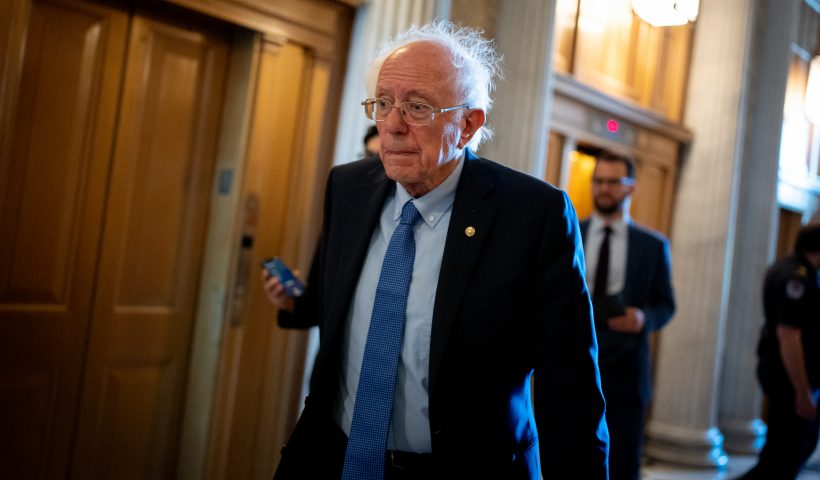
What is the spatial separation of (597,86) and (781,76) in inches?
89.7

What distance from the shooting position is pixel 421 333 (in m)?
1.69

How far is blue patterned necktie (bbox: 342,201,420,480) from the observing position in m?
1.67

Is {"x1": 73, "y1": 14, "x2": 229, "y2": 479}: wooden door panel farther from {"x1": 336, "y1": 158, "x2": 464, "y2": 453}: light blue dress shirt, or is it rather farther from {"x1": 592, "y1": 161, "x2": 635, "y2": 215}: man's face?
{"x1": 592, "y1": 161, "x2": 635, "y2": 215}: man's face

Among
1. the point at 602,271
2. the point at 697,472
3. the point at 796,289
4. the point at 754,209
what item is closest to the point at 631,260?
the point at 602,271

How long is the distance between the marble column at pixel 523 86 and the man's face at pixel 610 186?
40cm

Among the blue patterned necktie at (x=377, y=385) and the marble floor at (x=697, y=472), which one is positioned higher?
the blue patterned necktie at (x=377, y=385)

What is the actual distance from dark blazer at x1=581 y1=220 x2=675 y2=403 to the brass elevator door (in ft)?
6.54

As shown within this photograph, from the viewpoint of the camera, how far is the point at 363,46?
3.57 meters

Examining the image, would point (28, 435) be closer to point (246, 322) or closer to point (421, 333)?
point (246, 322)

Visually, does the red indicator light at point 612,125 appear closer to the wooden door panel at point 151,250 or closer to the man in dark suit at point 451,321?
the wooden door panel at point 151,250

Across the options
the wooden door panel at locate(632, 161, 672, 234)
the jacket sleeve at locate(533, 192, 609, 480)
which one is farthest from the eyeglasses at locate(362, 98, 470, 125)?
the wooden door panel at locate(632, 161, 672, 234)

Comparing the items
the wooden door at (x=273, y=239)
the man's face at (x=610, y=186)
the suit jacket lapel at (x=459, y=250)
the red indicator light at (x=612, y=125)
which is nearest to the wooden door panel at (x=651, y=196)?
the red indicator light at (x=612, y=125)

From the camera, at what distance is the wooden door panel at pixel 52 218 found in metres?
2.79

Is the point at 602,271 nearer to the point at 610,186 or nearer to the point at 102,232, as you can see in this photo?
the point at 610,186
